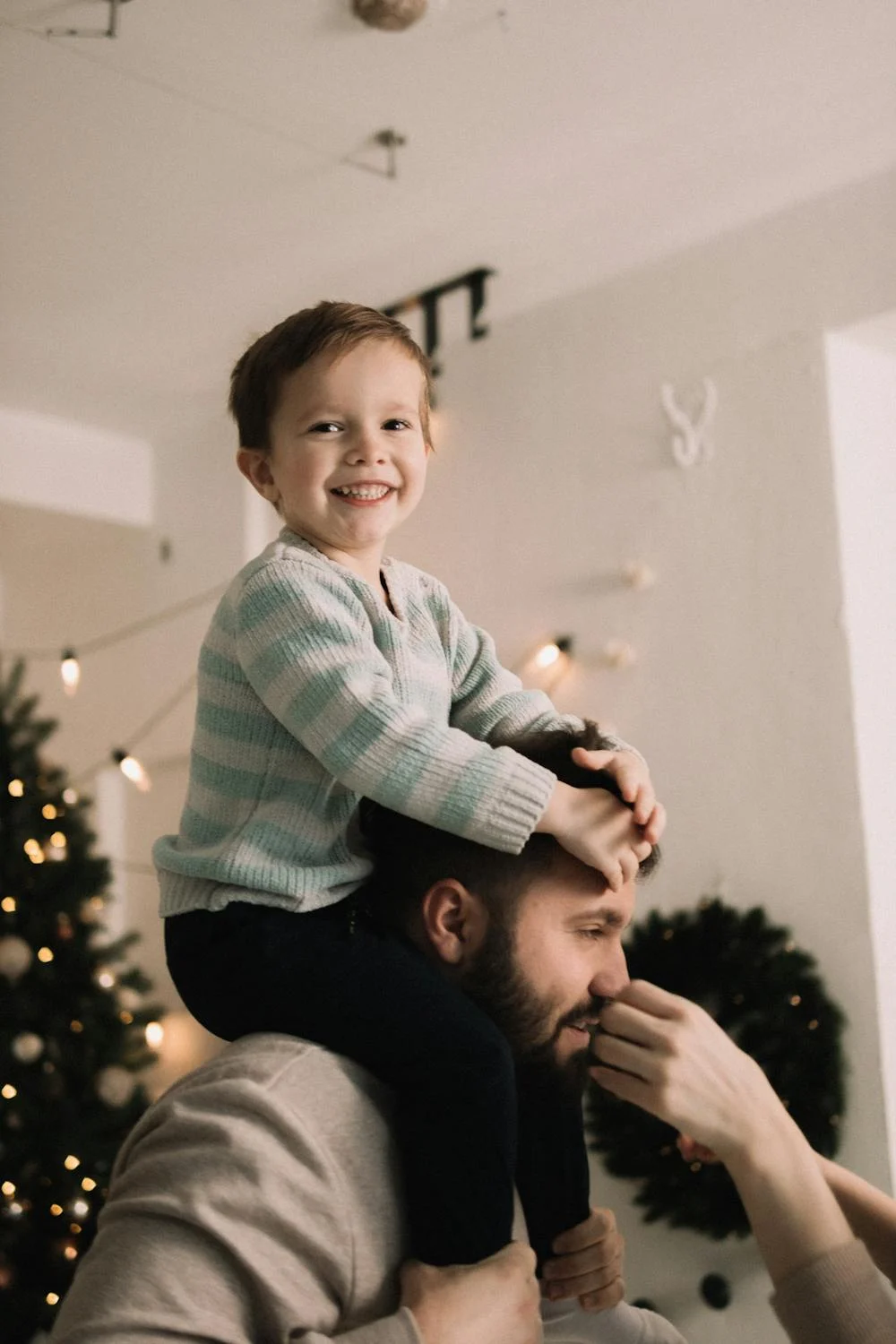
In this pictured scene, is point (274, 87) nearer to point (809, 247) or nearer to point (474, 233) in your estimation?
point (474, 233)

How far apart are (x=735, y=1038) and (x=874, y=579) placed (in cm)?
108

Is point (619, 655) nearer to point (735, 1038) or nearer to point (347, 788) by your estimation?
point (735, 1038)

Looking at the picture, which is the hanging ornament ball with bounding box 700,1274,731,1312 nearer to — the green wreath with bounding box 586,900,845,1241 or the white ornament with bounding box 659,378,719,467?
the green wreath with bounding box 586,900,845,1241

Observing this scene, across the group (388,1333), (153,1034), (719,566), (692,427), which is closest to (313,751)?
(388,1333)

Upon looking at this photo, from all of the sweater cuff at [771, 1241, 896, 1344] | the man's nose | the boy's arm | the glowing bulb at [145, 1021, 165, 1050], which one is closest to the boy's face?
the boy's arm

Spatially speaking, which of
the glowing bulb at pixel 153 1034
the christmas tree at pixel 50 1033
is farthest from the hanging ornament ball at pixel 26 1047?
the glowing bulb at pixel 153 1034

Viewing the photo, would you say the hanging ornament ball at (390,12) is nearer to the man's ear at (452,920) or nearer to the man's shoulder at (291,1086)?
the man's ear at (452,920)

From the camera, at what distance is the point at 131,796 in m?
4.80

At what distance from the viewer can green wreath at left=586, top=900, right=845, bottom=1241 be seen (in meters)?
2.75

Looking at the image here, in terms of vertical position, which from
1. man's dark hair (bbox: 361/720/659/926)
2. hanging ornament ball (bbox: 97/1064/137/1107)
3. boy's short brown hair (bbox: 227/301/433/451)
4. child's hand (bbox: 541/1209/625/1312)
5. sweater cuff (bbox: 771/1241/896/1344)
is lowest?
hanging ornament ball (bbox: 97/1064/137/1107)

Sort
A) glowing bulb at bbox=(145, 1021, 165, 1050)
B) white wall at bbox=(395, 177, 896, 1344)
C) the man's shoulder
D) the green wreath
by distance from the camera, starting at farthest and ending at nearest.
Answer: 1. glowing bulb at bbox=(145, 1021, 165, 1050)
2. white wall at bbox=(395, 177, 896, 1344)
3. the green wreath
4. the man's shoulder

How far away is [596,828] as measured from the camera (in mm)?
1280

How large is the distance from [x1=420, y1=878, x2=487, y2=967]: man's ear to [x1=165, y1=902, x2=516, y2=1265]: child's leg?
11cm

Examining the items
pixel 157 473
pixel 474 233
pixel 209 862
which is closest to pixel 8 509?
pixel 157 473
